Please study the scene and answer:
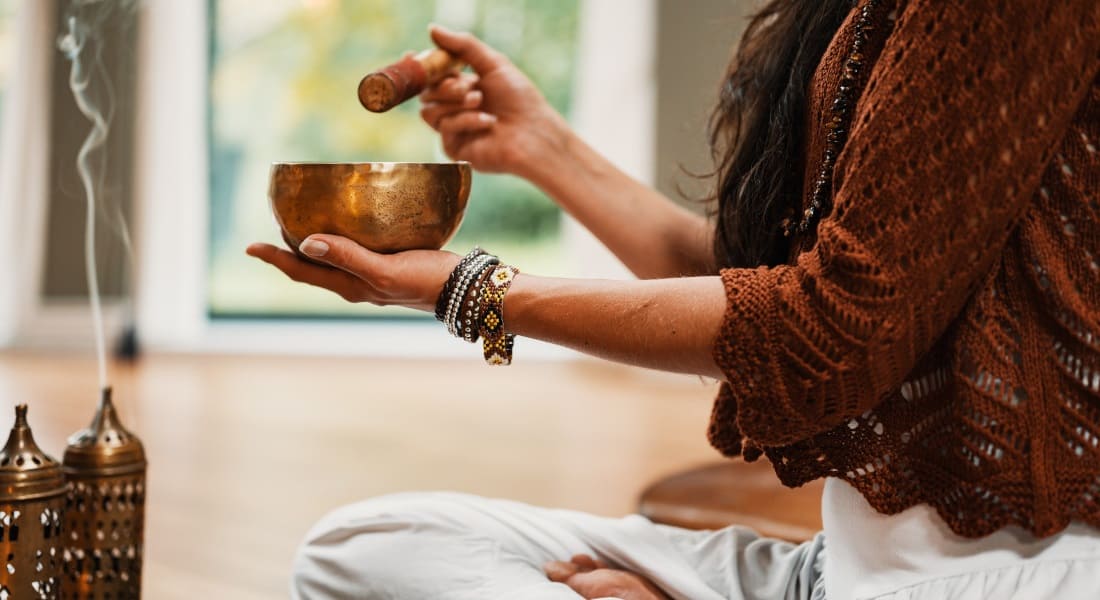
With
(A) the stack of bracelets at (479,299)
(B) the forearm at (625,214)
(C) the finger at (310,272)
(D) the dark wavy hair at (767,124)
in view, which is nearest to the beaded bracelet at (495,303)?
(A) the stack of bracelets at (479,299)

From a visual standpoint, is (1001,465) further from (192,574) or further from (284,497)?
(284,497)

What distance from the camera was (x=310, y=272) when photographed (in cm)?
107

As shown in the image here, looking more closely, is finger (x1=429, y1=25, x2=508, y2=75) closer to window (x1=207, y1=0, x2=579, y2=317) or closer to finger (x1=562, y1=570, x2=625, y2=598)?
finger (x1=562, y1=570, x2=625, y2=598)

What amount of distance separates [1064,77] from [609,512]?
1.63 m

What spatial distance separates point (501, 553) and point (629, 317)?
37 cm

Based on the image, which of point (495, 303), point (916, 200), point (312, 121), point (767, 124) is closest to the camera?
point (916, 200)

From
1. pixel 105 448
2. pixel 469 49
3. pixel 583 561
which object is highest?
pixel 469 49

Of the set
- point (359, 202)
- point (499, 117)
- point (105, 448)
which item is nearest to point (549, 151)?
point (499, 117)

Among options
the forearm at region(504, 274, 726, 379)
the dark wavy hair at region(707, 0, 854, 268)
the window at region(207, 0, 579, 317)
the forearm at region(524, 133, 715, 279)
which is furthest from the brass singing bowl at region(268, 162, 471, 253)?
the window at region(207, 0, 579, 317)

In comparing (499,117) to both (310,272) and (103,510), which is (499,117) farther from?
(103,510)

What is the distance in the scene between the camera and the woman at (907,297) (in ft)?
2.84

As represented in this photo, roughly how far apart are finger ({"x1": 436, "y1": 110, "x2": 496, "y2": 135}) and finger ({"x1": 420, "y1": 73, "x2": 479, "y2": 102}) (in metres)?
0.02

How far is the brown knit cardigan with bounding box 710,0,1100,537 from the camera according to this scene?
86cm

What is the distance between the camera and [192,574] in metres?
1.92
